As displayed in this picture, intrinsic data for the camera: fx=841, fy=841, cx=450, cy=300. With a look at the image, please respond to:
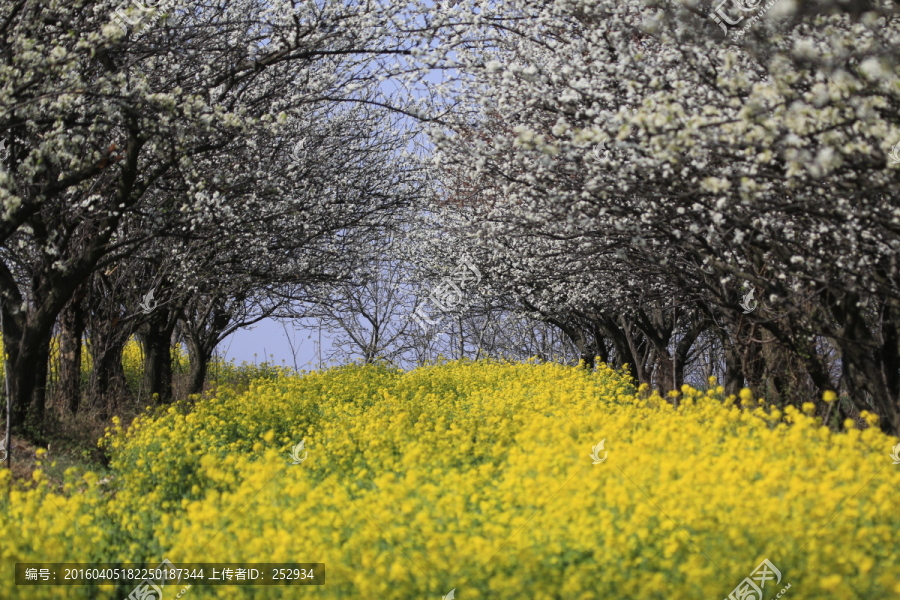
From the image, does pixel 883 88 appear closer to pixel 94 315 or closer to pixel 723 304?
pixel 723 304

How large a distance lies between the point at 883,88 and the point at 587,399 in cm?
616

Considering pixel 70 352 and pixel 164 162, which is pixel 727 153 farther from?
pixel 70 352

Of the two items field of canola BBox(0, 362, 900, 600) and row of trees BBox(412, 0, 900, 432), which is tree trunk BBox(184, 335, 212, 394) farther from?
field of canola BBox(0, 362, 900, 600)

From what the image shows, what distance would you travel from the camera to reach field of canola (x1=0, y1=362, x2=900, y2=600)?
491 cm

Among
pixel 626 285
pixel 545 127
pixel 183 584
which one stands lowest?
pixel 183 584

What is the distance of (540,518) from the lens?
5.53 metres

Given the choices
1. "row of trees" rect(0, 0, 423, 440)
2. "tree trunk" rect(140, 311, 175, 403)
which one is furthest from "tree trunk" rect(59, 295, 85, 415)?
"tree trunk" rect(140, 311, 175, 403)

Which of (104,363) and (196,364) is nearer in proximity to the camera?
(104,363)

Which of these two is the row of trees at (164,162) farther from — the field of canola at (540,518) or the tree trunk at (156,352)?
the field of canola at (540,518)

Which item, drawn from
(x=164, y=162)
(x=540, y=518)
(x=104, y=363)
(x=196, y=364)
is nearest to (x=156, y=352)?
(x=104, y=363)

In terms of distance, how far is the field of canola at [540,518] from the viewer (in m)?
4.91

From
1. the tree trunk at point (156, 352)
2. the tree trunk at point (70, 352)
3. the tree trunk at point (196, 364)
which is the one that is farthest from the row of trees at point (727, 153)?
the tree trunk at point (196, 364)

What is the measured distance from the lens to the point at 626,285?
14.5 m

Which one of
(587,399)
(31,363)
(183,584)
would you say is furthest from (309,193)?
(183,584)
